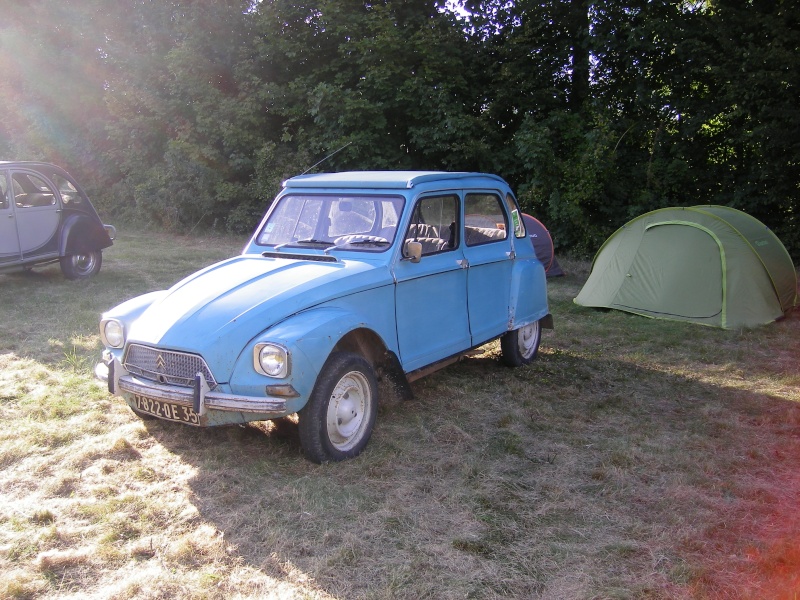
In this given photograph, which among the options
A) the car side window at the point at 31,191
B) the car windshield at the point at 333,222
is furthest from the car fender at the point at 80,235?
the car windshield at the point at 333,222

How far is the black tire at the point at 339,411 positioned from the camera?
14.4ft

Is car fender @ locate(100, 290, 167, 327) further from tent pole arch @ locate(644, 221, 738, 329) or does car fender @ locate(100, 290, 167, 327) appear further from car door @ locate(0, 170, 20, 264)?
tent pole arch @ locate(644, 221, 738, 329)

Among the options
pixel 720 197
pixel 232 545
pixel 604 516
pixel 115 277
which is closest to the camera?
pixel 232 545

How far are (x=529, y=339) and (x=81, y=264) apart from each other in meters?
7.25

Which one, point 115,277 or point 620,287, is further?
point 115,277

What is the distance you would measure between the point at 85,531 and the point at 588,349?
5595 millimetres

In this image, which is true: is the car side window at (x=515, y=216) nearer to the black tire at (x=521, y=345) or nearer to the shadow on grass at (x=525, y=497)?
the black tire at (x=521, y=345)

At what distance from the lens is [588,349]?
7.83 m

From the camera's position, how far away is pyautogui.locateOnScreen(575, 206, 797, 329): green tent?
8.98 metres

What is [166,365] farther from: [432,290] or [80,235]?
[80,235]

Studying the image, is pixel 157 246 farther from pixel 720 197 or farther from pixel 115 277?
A: pixel 720 197

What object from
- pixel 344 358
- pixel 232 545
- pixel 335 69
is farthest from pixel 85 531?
pixel 335 69

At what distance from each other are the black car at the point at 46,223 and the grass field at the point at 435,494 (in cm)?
332

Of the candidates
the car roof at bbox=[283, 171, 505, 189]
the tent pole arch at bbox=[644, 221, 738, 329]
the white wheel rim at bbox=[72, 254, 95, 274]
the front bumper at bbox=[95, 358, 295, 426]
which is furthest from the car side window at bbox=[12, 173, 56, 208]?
the tent pole arch at bbox=[644, 221, 738, 329]
